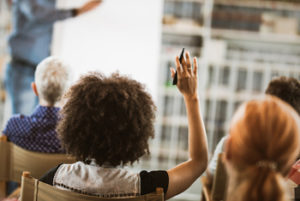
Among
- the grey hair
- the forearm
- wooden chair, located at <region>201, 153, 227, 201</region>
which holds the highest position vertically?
the grey hair

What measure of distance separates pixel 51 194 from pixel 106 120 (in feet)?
0.89

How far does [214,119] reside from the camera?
11.0ft

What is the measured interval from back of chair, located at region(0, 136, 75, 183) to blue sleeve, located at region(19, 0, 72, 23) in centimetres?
178

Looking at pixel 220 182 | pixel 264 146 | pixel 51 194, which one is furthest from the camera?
pixel 220 182

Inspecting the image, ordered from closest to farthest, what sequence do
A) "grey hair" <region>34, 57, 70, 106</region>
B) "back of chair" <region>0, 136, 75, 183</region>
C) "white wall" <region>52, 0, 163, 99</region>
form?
1. "back of chair" <region>0, 136, 75, 183</region>
2. "grey hair" <region>34, 57, 70, 106</region>
3. "white wall" <region>52, 0, 163, 99</region>

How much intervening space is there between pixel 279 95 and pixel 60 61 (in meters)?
1.15

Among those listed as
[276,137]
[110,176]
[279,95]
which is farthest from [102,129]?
[279,95]

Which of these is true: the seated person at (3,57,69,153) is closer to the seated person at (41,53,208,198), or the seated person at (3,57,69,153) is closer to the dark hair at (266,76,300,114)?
the seated person at (41,53,208,198)

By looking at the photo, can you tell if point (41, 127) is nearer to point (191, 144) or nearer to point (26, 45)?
point (191, 144)

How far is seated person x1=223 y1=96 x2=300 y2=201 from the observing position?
72 cm

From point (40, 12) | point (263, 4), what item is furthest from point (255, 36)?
point (40, 12)

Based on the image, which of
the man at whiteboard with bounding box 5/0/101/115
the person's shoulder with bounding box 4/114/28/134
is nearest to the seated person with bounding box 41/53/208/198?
the person's shoulder with bounding box 4/114/28/134

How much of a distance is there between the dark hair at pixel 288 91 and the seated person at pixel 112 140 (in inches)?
27.4

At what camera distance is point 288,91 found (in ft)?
4.91
